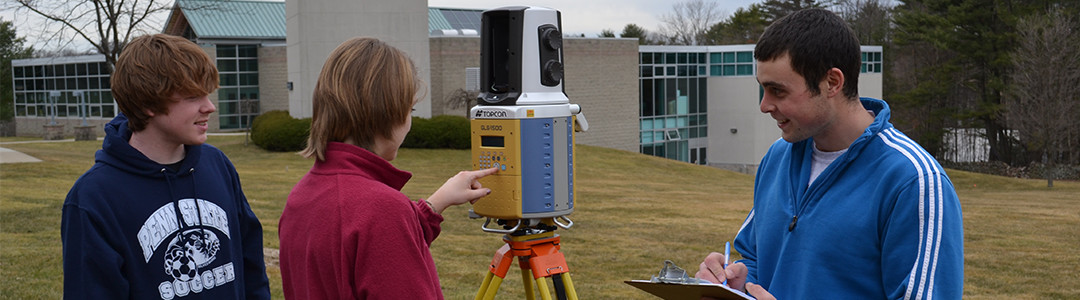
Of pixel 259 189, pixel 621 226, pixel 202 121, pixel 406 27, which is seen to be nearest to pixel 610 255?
pixel 621 226

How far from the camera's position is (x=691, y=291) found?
2324mm

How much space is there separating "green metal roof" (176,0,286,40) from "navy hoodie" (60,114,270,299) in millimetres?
35707

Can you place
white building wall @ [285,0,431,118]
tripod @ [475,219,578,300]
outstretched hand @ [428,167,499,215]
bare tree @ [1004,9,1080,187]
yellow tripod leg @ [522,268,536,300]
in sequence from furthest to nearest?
bare tree @ [1004,9,1080,187] → white building wall @ [285,0,431,118] → yellow tripod leg @ [522,268,536,300] → tripod @ [475,219,578,300] → outstretched hand @ [428,167,499,215]

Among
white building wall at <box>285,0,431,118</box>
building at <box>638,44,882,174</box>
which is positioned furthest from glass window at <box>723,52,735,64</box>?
white building wall at <box>285,0,431,118</box>

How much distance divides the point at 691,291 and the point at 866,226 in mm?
469

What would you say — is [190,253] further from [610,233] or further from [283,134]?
[283,134]

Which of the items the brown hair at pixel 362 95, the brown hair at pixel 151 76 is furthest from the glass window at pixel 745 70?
the brown hair at pixel 362 95

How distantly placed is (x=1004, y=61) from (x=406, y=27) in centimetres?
2610

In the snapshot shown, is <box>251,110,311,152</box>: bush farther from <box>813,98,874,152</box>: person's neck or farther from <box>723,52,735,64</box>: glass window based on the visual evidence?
<box>813,98,874,152</box>: person's neck

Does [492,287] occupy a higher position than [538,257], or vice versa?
[538,257]

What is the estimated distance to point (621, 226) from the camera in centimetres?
1195

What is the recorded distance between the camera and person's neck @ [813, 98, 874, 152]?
231cm

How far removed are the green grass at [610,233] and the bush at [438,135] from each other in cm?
289

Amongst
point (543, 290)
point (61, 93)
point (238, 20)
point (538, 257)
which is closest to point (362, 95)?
point (543, 290)
